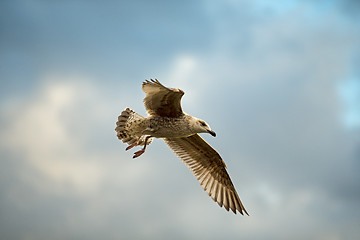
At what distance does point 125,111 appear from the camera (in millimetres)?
11250

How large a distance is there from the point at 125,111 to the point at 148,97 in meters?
0.96

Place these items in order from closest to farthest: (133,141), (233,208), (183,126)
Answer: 1. (183,126)
2. (133,141)
3. (233,208)

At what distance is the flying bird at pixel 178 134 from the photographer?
35.0 ft

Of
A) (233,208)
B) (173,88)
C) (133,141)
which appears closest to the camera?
(173,88)

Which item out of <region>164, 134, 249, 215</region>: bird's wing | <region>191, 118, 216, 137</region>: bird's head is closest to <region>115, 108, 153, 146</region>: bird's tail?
<region>191, 118, 216, 137</region>: bird's head

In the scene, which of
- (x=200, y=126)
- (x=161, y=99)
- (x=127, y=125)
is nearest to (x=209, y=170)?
(x=200, y=126)

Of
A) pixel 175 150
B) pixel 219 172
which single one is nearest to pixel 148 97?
pixel 175 150

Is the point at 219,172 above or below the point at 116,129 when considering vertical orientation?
above

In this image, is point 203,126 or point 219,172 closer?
point 203,126

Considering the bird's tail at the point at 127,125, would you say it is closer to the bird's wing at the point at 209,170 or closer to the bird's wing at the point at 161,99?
the bird's wing at the point at 161,99

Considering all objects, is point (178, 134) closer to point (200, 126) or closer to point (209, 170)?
point (200, 126)

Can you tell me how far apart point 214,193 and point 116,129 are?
3705 millimetres

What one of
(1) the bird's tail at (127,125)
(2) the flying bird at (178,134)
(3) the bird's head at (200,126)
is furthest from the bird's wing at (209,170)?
(1) the bird's tail at (127,125)

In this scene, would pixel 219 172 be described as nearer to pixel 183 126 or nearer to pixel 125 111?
pixel 183 126
